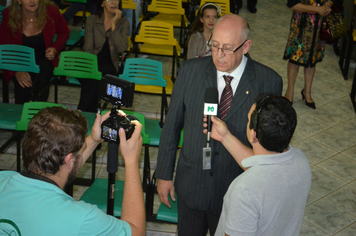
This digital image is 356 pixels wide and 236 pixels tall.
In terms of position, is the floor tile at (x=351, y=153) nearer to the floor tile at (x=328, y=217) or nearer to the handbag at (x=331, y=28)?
the floor tile at (x=328, y=217)

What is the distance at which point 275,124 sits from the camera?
179cm

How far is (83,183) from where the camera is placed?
4215mm

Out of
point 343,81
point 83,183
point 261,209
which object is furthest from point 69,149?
point 343,81

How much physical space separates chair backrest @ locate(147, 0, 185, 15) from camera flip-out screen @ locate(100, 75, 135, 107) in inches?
195

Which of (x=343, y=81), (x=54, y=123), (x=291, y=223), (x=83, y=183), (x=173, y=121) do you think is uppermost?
(x=54, y=123)

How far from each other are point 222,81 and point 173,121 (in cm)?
36

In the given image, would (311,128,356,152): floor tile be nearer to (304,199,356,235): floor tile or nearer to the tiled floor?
the tiled floor

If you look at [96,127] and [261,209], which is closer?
[261,209]

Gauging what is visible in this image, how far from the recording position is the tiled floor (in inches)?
162

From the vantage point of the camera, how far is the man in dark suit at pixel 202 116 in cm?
241

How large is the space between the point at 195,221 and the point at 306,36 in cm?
369

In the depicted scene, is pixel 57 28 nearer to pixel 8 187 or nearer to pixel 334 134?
pixel 334 134

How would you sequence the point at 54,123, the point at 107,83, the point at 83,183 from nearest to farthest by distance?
the point at 54,123 → the point at 107,83 → the point at 83,183

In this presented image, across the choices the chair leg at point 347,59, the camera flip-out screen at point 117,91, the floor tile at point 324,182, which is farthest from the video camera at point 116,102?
the chair leg at point 347,59
